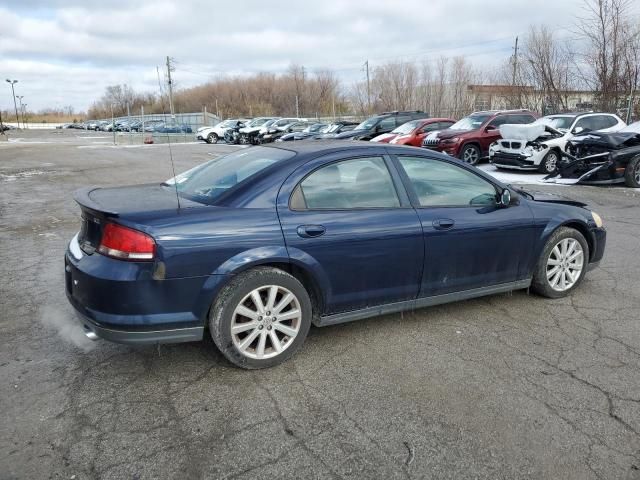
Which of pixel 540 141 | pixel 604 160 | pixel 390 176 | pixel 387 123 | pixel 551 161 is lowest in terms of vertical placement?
pixel 551 161

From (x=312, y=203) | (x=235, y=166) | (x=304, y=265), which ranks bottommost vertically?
(x=304, y=265)

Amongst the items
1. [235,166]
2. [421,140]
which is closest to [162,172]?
[421,140]

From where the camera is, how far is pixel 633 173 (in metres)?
11.1

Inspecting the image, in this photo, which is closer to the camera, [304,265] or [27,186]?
[304,265]

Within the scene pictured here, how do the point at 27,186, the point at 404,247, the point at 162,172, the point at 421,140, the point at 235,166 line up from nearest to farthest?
the point at 404,247 → the point at 235,166 → the point at 27,186 → the point at 162,172 → the point at 421,140

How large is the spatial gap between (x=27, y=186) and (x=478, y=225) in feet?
40.1

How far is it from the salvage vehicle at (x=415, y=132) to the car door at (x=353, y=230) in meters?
13.9

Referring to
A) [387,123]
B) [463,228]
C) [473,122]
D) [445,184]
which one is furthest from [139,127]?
[463,228]

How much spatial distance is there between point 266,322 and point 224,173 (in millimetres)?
1290

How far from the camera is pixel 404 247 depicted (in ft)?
12.4

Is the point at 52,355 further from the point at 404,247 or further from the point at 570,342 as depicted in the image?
the point at 570,342

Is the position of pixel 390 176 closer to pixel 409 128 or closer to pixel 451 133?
pixel 451 133

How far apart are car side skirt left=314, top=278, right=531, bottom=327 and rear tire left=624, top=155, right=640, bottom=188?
A: 8.34 meters

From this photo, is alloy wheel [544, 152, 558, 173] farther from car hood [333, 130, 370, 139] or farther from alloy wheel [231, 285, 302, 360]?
alloy wheel [231, 285, 302, 360]
